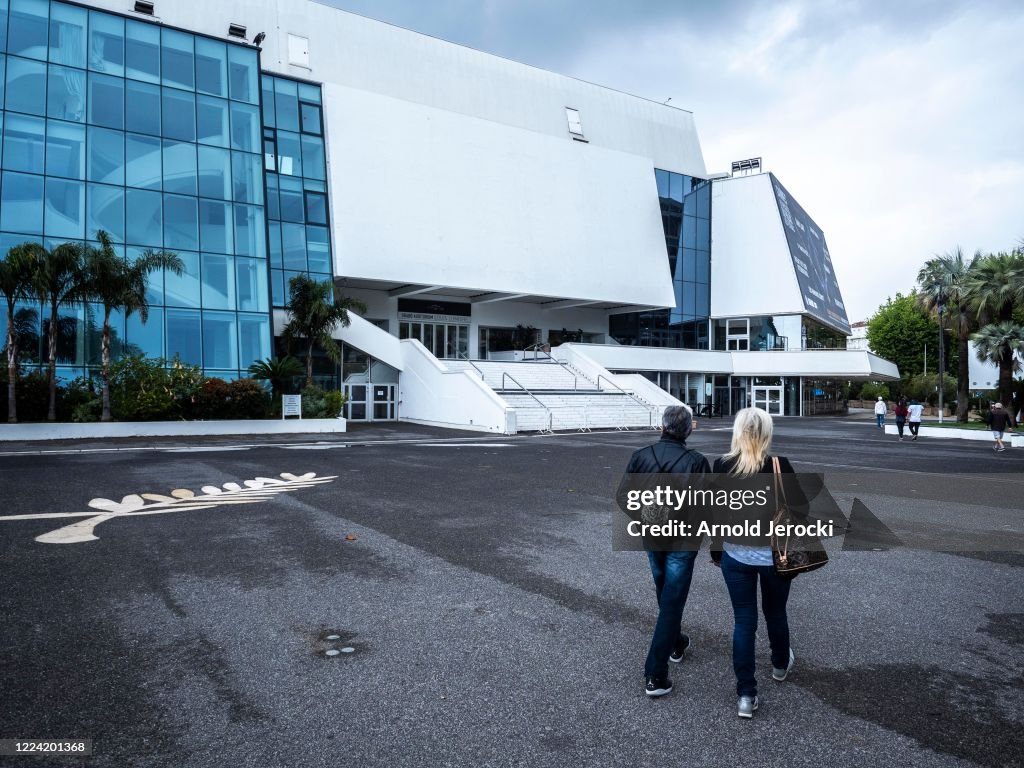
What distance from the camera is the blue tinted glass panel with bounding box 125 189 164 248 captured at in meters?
26.5

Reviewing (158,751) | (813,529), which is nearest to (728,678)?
(813,529)

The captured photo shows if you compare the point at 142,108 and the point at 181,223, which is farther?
the point at 142,108

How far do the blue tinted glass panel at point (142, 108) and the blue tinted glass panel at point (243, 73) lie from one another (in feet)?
10.6

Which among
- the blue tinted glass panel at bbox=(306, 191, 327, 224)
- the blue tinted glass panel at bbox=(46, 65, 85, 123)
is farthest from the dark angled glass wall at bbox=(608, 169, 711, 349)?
the blue tinted glass panel at bbox=(46, 65, 85, 123)

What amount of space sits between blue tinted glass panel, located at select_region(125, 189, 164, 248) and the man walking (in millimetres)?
27394

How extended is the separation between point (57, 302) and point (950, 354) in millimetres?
78406

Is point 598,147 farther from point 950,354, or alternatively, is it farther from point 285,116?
point 950,354

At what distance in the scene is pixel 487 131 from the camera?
39875 mm

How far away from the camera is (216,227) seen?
2819cm

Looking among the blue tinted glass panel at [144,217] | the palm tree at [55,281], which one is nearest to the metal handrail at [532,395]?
the blue tinted glass panel at [144,217]

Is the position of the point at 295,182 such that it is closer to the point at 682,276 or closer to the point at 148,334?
the point at 148,334

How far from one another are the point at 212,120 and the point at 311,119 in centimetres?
690

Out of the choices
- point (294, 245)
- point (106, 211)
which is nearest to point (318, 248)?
point (294, 245)

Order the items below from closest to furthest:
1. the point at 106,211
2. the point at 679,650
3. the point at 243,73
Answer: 1. the point at 679,650
2. the point at 106,211
3. the point at 243,73
